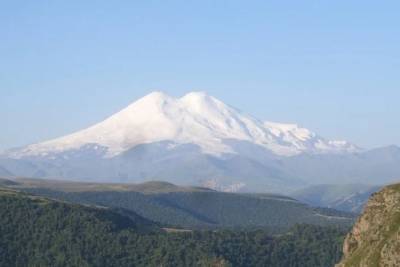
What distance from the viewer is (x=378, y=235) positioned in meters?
117

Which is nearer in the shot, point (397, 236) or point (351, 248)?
point (397, 236)

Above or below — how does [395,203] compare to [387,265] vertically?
above

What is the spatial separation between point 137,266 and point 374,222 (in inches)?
3179

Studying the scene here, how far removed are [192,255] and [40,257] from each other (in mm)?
32399

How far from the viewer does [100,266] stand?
631 ft

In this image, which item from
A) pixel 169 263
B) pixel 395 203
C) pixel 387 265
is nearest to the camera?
pixel 387 265

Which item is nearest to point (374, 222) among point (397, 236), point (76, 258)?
point (397, 236)

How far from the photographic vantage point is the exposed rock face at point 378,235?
107562 mm

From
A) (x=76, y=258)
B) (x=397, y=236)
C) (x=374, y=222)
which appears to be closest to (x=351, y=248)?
(x=374, y=222)

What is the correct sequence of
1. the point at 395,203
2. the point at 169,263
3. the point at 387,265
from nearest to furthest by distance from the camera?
the point at 387,265
the point at 395,203
the point at 169,263

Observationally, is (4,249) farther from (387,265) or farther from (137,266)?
(387,265)

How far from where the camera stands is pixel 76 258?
19500 centimetres

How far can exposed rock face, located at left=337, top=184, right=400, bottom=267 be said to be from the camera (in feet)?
353

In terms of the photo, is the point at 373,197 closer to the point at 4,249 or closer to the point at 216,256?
the point at 216,256
